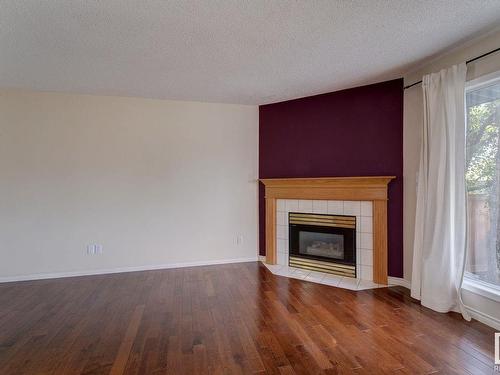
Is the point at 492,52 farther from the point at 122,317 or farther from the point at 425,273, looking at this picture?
the point at 122,317

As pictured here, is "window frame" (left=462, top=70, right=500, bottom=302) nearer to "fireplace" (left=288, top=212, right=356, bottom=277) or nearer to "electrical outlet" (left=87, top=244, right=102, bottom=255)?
"fireplace" (left=288, top=212, right=356, bottom=277)

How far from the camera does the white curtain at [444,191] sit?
2.42 metres

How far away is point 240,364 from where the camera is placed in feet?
5.90

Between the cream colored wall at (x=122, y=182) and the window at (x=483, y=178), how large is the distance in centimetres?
266

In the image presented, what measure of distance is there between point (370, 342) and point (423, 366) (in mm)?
355

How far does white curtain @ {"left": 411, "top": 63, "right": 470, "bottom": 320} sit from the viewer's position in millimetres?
2424

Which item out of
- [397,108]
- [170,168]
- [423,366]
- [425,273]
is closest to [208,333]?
[423,366]

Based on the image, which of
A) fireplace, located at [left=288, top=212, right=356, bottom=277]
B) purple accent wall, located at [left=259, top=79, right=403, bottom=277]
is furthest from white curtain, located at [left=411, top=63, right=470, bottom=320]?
fireplace, located at [left=288, top=212, right=356, bottom=277]

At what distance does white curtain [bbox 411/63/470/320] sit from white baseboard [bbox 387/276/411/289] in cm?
42

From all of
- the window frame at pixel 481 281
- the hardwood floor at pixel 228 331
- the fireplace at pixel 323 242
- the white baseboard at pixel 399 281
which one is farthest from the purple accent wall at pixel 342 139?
the hardwood floor at pixel 228 331

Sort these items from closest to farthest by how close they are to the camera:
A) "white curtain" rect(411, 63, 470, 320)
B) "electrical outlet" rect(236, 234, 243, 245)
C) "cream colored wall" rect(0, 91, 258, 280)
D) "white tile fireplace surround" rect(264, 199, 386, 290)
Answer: "white curtain" rect(411, 63, 470, 320) → "white tile fireplace surround" rect(264, 199, 386, 290) → "cream colored wall" rect(0, 91, 258, 280) → "electrical outlet" rect(236, 234, 243, 245)

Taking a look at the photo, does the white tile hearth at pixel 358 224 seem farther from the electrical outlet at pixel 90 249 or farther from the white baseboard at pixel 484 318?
the electrical outlet at pixel 90 249

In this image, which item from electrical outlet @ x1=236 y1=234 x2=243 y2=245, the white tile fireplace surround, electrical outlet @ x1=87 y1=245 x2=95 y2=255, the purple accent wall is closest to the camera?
the purple accent wall

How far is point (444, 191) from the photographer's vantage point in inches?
98.5
